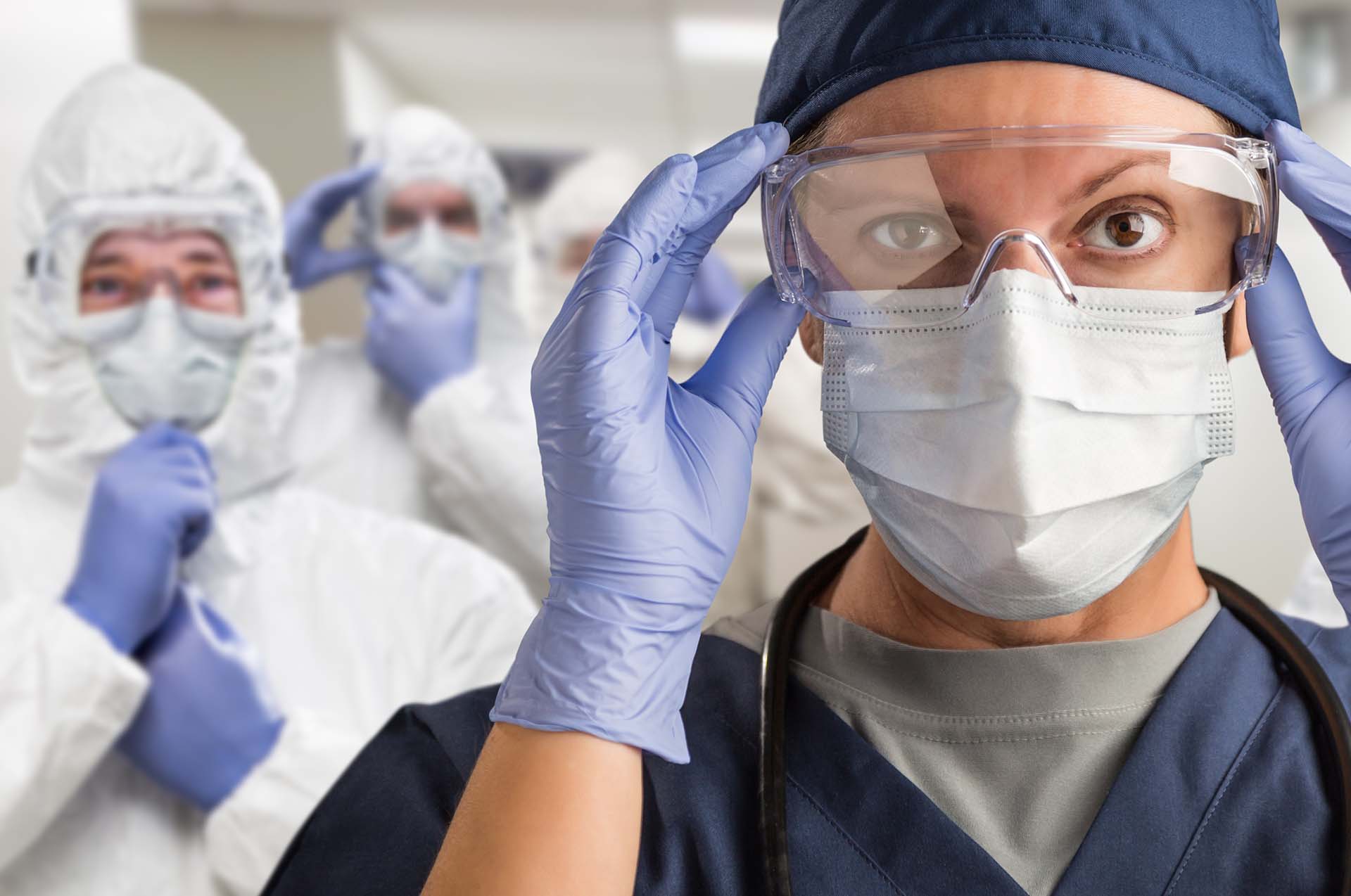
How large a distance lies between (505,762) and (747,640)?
1.00 ft

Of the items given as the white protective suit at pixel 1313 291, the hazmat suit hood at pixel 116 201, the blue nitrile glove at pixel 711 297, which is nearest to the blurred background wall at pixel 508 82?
the white protective suit at pixel 1313 291

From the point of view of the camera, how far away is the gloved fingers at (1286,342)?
3.18 ft

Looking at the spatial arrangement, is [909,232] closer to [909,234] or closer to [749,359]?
[909,234]

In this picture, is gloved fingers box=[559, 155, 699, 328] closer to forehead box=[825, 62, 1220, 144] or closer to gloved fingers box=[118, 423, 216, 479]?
forehead box=[825, 62, 1220, 144]

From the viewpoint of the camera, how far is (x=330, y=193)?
284 cm

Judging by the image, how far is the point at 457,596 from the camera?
201cm

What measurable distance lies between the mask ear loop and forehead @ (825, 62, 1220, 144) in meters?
0.09

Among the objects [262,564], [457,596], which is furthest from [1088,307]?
[262,564]

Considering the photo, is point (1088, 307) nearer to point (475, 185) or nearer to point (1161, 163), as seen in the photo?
point (1161, 163)

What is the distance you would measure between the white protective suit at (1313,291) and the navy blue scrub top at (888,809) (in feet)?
0.79

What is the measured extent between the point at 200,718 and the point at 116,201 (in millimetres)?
787

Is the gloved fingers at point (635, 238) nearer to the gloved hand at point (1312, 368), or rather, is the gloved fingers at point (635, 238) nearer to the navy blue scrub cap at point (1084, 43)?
the navy blue scrub cap at point (1084, 43)

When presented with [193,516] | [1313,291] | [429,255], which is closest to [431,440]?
[429,255]

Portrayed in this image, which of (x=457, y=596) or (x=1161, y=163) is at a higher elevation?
(x=1161, y=163)
